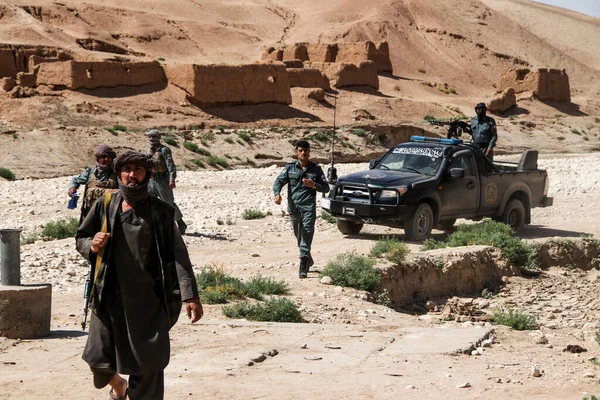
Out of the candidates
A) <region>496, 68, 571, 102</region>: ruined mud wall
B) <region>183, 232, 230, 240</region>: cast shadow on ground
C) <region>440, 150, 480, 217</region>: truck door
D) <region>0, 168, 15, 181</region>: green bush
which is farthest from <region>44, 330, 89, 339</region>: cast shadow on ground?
<region>496, 68, 571, 102</region>: ruined mud wall

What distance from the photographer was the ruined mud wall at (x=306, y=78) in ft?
163

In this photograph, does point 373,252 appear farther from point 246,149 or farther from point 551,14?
point 551,14

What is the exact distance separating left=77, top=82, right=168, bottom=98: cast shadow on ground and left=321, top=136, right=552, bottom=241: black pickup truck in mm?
24034

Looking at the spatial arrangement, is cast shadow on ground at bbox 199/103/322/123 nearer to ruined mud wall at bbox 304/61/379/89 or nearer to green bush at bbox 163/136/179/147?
green bush at bbox 163/136/179/147

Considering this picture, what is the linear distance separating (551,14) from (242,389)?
Result: 11756 cm

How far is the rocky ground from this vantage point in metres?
7.67

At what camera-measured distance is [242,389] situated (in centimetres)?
751

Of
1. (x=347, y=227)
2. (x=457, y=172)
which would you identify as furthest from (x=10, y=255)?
(x=347, y=227)

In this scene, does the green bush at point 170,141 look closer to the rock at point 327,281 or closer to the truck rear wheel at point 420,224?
the truck rear wheel at point 420,224

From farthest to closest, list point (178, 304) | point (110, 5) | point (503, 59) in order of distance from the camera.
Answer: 1. point (503, 59)
2. point (110, 5)
3. point (178, 304)

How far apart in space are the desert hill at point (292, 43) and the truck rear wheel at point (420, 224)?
17.2 meters

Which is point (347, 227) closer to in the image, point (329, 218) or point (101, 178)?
point (329, 218)

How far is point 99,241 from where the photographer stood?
602cm

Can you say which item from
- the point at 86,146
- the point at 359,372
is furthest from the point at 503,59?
the point at 359,372
